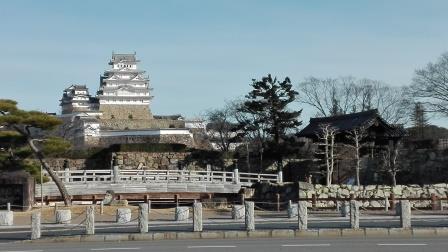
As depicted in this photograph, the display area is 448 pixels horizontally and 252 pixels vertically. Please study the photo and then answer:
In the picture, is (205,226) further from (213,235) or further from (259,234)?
(259,234)

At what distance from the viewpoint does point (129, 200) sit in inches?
1405

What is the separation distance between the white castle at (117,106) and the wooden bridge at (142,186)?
109ft

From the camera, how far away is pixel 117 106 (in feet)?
276

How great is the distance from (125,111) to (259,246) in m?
71.9

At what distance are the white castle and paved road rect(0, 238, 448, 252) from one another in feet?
186

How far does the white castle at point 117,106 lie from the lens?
7244 cm

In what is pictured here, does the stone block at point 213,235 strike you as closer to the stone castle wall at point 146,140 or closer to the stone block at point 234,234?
the stone block at point 234,234

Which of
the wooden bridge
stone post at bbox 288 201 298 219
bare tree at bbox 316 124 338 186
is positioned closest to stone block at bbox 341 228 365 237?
stone post at bbox 288 201 298 219

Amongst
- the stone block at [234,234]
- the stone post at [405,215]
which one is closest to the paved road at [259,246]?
the stone block at [234,234]

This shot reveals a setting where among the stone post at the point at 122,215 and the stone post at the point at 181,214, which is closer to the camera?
the stone post at the point at 122,215

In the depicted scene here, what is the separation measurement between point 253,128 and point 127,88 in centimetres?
4044

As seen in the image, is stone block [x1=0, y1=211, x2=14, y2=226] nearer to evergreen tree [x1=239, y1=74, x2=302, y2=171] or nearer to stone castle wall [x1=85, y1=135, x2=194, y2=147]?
evergreen tree [x1=239, y1=74, x2=302, y2=171]

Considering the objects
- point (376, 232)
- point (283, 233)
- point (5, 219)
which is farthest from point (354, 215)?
point (5, 219)

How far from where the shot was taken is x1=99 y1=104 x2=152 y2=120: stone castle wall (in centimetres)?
8244
